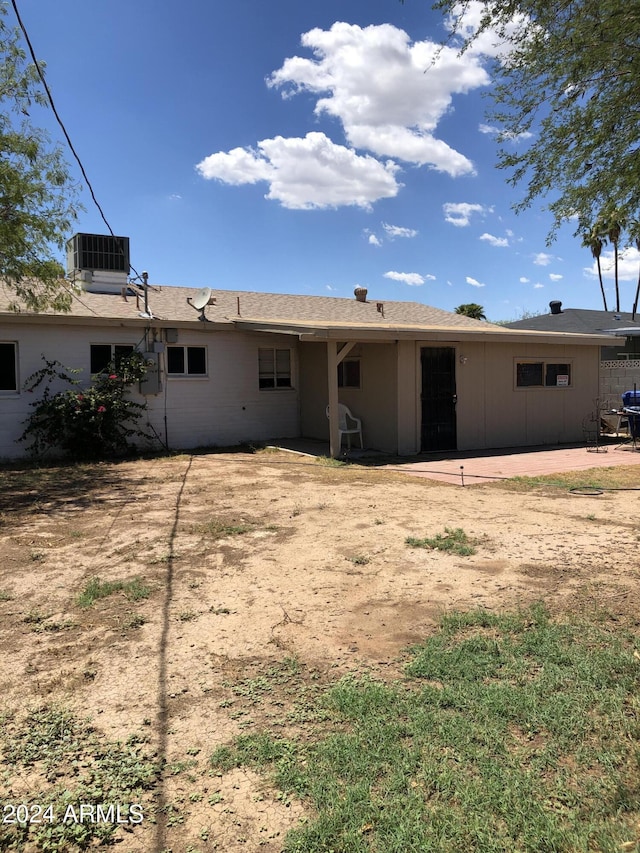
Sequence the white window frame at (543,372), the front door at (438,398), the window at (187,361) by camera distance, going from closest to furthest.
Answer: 1. the front door at (438,398)
2. the window at (187,361)
3. the white window frame at (543,372)

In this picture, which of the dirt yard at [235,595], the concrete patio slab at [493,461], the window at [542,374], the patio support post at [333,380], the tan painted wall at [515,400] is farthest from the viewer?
the window at [542,374]

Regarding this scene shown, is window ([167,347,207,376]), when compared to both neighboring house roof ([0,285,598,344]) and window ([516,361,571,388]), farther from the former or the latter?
window ([516,361,571,388])

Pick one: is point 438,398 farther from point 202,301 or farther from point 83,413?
point 83,413

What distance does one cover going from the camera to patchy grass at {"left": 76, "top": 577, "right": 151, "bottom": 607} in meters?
4.50

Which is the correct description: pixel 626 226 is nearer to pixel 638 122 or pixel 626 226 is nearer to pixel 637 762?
pixel 638 122

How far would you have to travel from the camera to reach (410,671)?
331cm

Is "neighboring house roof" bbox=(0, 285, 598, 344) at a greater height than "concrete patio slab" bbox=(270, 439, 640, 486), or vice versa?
"neighboring house roof" bbox=(0, 285, 598, 344)

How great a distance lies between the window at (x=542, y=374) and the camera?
550 inches

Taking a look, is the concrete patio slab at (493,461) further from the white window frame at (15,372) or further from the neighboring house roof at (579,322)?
the neighboring house roof at (579,322)

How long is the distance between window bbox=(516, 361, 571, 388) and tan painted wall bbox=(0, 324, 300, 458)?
5.53 m

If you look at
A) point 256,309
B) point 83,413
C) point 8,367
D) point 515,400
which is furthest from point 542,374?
point 8,367

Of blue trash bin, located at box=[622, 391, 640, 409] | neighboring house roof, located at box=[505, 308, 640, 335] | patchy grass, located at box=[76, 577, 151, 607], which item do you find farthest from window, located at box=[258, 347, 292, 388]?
neighboring house roof, located at box=[505, 308, 640, 335]

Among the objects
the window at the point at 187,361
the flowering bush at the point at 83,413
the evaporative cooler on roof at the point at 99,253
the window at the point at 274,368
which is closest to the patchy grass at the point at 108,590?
the flowering bush at the point at 83,413

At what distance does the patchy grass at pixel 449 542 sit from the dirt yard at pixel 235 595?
0.44 feet
